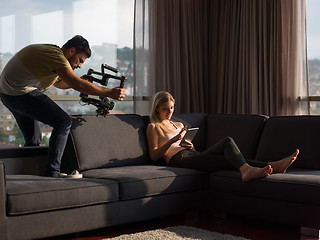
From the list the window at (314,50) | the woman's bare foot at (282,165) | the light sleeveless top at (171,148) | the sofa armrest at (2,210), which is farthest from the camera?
the window at (314,50)

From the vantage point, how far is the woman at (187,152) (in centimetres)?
347

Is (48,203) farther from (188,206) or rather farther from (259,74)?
(259,74)

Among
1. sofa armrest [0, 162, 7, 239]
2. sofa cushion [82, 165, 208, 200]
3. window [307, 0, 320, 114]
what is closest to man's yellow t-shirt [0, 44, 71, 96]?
sofa cushion [82, 165, 208, 200]

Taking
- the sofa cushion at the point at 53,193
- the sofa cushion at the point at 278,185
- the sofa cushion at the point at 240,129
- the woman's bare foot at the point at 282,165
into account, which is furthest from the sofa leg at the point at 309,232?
the sofa cushion at the point at 53,193

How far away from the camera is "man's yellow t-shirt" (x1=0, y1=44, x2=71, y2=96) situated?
334cm

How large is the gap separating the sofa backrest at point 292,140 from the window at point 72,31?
1686 mm

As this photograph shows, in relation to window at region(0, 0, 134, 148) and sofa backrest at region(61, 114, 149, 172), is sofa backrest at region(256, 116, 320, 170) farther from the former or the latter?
window at region(0, 0, 134, 148)

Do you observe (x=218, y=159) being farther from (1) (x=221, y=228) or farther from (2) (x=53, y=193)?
(2) (x=53, y=193)

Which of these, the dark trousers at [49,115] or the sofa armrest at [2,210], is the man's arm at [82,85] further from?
the sofa armrest at [2,210]

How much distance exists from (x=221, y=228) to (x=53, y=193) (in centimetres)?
118

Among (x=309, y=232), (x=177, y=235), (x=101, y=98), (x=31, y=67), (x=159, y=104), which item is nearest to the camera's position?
(x=177, y=235)

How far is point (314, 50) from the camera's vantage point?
4.92 metres

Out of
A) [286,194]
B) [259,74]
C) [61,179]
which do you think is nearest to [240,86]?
[259,74]

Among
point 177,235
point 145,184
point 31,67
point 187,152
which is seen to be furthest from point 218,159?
point 31,67
